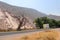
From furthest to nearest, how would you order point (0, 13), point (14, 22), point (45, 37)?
point (14, 22) < point (0, 13) < point (45, 37)

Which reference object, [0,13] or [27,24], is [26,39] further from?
[27,24]

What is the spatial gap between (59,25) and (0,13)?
52883 millimetres

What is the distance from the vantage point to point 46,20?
97.8 metres

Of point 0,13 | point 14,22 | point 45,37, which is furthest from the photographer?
point 14,22

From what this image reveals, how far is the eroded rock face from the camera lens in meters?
50.2

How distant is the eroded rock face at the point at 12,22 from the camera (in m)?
50.2

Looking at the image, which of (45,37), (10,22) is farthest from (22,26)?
(45,37)

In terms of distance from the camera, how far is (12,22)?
54031mm

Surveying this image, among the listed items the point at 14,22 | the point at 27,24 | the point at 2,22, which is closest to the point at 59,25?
the point at 27,24

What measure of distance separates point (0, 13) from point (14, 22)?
17.8 feet

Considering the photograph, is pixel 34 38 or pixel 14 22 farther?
pixel 14 22

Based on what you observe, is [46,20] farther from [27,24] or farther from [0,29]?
[0,29]

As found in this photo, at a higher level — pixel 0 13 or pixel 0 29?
pixel 0 13

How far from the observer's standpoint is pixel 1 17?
5084 centimetres
